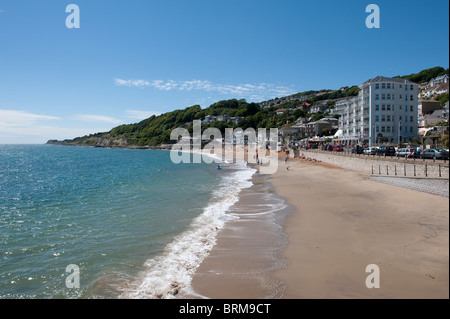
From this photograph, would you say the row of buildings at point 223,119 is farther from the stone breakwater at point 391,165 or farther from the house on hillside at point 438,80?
the stone breakwater at point 391,165

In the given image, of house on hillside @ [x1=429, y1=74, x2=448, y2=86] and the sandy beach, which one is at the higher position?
house on hillside @ [x1=429, y1=74, x2=448, y2=86]

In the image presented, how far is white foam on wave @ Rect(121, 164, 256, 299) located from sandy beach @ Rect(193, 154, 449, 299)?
0.39 m

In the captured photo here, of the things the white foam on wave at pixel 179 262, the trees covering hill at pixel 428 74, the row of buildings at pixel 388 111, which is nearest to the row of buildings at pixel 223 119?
the trees covering hill at pixel 428 74

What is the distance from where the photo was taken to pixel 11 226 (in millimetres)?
13188

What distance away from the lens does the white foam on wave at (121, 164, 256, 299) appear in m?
7.04

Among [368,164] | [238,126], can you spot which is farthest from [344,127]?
[238,126]

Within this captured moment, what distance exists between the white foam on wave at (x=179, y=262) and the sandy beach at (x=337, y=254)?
393 millimetres

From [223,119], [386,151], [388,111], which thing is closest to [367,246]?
[386,151]

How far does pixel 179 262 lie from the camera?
875 centimetres

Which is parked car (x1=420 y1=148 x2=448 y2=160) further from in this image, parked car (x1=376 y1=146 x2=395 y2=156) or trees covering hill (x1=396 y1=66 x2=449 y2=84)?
trees covering hill (x1=396 y1=66 x2=449 y2=84)

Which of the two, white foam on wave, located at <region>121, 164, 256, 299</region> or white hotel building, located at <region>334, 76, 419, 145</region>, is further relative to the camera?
white hotel building, located at <region>334, 76, 419, 145</region>

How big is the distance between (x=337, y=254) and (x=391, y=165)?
17.5 meters

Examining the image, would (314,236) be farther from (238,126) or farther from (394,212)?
(238,126)

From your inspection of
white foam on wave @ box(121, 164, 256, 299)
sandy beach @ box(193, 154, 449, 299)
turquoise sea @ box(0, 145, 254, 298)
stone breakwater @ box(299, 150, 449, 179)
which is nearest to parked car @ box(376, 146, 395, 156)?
stone breakwater @ box(299, 150, 449, 179)
